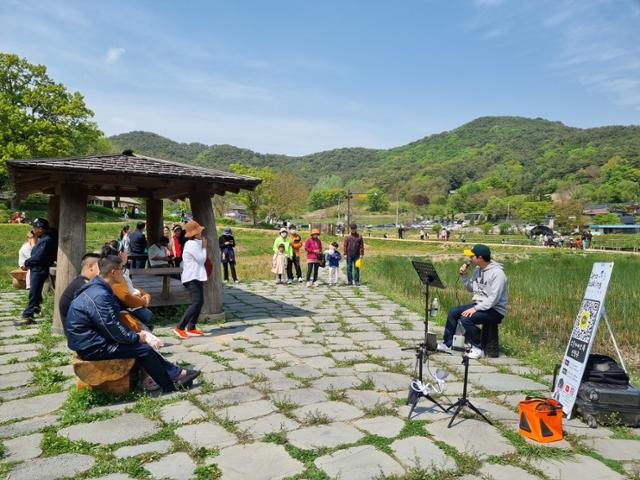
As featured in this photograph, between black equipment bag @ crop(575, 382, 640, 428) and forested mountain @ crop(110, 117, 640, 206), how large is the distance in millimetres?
84089

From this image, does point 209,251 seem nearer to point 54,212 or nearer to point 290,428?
point 290,428

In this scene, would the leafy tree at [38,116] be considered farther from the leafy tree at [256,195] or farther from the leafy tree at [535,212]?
the leafy tree at [535,212]

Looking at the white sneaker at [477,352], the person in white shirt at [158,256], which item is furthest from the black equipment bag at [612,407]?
the person in white shirt at [158,256]

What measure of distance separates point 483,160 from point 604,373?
132 m

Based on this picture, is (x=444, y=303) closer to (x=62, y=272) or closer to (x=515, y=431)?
(x=515, y=431)

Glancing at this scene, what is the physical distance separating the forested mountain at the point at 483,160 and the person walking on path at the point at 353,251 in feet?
253

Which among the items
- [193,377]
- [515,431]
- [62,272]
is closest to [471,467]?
[515,431]

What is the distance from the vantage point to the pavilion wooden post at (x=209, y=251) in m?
7.73

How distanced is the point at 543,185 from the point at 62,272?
306ft

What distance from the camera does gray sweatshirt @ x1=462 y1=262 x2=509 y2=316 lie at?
5.79m

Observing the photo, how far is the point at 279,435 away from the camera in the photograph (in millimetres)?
3514

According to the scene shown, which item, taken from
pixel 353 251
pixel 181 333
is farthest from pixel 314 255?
pixel 181 333

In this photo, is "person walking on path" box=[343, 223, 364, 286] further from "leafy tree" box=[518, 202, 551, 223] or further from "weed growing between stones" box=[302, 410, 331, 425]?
"leafy tree" box=[518, 202, 551, 223]

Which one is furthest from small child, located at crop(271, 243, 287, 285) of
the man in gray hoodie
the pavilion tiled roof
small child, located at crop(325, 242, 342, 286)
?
the man in gray hoodie
